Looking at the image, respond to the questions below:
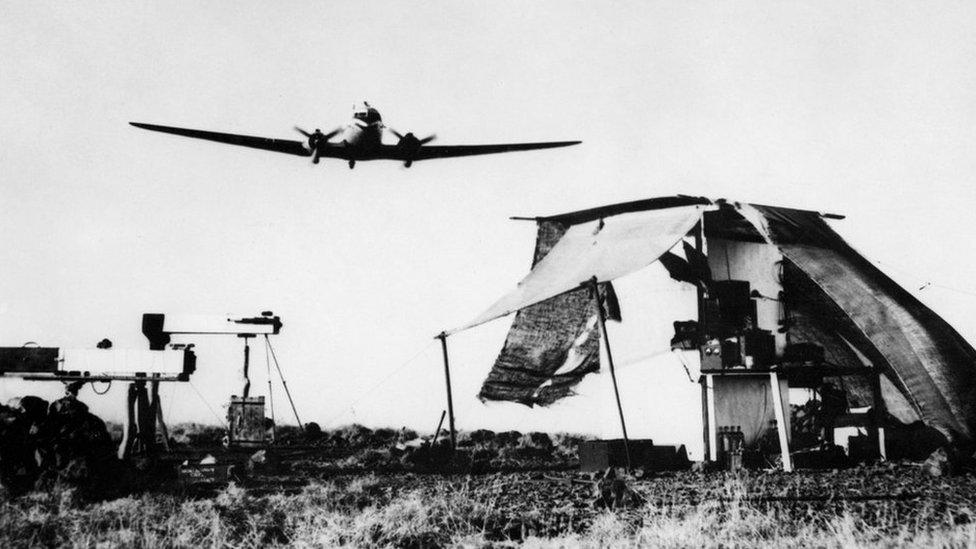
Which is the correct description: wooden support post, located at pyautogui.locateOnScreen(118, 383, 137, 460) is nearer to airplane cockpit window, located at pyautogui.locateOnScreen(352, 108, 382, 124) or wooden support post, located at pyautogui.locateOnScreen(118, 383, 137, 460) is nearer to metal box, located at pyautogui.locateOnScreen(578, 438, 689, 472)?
metal box, located at pyautogui.locateOnScreen(578, 438, 689, 472)

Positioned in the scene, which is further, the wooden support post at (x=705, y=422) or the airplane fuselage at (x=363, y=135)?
the airplane fuselage at (x=363, y=135)

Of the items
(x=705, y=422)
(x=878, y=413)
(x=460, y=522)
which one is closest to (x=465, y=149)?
(x=705, y=422)

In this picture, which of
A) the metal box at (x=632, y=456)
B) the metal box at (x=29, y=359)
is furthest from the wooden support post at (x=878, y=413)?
the metal box at (x=29, y=359)

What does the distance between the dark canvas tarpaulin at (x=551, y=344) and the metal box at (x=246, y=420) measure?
5.15 meters

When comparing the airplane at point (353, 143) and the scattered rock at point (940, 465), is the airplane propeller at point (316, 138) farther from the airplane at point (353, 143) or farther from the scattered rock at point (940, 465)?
the scattered rock at point (940, 465)

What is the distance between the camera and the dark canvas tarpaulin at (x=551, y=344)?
15727 mm

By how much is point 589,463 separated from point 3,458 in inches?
308

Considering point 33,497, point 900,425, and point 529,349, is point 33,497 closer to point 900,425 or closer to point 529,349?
point 529,349

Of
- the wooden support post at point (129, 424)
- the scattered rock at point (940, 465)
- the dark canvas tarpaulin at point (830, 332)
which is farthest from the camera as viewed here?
the dark canvas tarpaulin at point (830, 332)

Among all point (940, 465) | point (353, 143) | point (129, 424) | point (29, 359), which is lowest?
point (940, 465)

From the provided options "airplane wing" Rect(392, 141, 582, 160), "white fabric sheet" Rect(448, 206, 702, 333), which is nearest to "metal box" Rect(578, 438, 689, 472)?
"white fabric sheet" Rect(448, 206, 702, 333)

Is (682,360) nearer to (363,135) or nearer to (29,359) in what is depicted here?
(363,135)

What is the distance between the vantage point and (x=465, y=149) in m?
18.9

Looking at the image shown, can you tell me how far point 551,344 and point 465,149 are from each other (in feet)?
18.2
